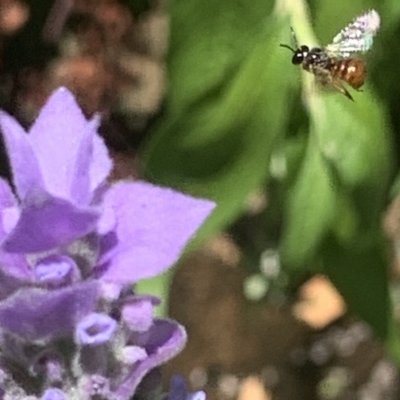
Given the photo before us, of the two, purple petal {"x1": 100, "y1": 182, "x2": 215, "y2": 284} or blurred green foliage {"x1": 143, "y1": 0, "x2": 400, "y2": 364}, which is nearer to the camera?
purple petal {"x1": 100, "y1": 182, "x2": 215, "y2": 284}

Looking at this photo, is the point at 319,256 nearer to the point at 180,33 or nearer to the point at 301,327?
the point at 180,33

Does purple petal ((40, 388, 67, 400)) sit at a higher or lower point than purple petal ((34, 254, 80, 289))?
lower

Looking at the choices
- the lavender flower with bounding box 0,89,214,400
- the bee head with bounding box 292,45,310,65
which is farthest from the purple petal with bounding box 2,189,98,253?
the bee head with bounding box 292,45,310,65

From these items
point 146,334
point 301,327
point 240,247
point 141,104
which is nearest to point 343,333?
point 301,327

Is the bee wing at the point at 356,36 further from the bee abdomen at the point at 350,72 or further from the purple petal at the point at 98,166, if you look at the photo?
the purple petal at the point at 98,166

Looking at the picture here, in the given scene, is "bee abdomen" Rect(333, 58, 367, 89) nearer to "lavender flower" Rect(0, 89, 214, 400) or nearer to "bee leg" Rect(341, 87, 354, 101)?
"bee leg" Rect(341, 87, 354, 101)

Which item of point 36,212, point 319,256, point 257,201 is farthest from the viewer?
point 257,201
